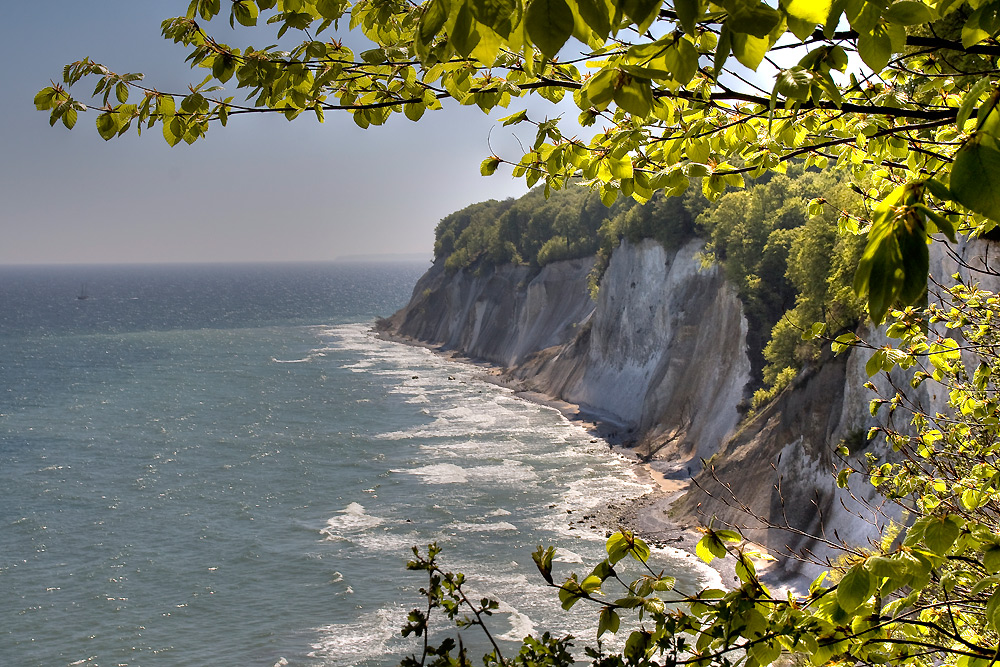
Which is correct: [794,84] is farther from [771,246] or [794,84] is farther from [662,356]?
[662,356]

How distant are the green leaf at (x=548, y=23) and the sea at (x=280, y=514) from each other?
10.5 m

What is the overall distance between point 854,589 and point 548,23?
9.01ft

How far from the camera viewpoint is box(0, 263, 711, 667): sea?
2741cm

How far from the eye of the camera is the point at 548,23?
231 cm

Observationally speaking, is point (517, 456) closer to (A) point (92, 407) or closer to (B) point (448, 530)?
(B) point (448, 530)

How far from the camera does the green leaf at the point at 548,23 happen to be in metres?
2.29

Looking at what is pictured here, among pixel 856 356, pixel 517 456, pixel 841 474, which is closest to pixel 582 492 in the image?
pixel 517 456

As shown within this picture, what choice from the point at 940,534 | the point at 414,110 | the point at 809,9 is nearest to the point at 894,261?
the point at 809,9

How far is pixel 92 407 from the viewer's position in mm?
67062

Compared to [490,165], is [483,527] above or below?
below

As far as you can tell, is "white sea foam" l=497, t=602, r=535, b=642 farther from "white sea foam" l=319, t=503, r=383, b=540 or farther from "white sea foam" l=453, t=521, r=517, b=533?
"white sea foam" l=319, t=503, r=383, b=540

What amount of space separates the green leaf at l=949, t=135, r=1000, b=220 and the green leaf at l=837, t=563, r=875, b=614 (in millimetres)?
1858

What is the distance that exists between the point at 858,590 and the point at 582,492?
38.1 metres

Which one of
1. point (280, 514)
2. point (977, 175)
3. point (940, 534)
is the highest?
point (977, 175)
